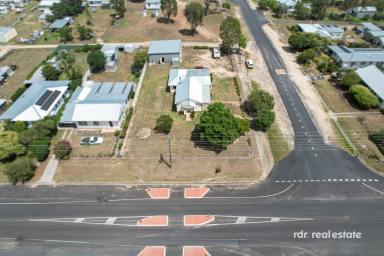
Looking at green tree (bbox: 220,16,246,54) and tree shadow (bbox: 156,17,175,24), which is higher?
green tree (bbox: 220,16,246,54)

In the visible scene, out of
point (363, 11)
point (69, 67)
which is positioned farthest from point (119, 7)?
point (363, 11)

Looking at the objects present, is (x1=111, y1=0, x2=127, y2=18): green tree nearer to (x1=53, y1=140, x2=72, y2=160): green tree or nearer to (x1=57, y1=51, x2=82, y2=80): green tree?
(x1=57, y1=51, x2=82, y2=80): green tree

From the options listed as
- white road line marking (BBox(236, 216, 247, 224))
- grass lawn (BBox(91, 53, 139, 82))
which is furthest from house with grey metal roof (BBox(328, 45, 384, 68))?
white road line marking (BBox(236, 216, 247, 224))

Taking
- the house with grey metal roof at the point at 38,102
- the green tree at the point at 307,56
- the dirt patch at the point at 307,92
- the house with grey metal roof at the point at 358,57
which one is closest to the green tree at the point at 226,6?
the dirt patch at the point at 307,92

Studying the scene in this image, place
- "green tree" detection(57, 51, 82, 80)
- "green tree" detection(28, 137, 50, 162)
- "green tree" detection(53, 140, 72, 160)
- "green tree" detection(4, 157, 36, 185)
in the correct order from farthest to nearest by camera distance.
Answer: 1. "green tree" detection(57, 51, 82, 80)
2. "green tree" detection(28, 137, 50, 162)
3. "green tree" detection(53, 140, 72, 160)
4. "green tree" detection(4, 157, 36, 185)

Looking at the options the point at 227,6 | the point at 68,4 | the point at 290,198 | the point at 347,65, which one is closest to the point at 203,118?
the point at 290,198
